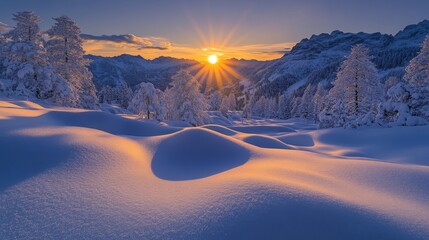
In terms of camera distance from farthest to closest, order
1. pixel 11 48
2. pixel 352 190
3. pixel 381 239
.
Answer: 1. pixel 11 48
2. pixel 352 190
3. pixel 381 239

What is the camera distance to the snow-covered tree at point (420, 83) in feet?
57.9

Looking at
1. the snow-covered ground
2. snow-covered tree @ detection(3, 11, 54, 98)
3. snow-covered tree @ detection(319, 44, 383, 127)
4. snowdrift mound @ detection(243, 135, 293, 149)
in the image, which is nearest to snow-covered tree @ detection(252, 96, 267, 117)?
snow-covered tree @ detection(319, 44, 383, 127)

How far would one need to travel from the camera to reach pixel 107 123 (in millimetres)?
10789

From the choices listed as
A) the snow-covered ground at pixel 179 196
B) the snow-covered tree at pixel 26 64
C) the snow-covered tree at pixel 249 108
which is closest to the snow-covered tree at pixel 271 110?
the snow-covered tree at pixel 249 108

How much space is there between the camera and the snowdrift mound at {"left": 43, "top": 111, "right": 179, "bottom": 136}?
1009 cm

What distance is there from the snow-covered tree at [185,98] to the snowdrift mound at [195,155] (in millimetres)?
21209

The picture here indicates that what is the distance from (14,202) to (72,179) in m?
0.91

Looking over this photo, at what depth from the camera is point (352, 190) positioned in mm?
4523

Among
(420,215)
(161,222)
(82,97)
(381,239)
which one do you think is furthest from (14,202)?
(82,97)

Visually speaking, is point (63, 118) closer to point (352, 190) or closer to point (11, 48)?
point (352, 190)

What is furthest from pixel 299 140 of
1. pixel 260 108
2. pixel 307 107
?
pixel 260 108

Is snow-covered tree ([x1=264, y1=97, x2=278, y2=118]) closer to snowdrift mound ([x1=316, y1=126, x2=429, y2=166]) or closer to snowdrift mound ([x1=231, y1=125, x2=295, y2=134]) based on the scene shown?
snowdrift mound ([x1=231, y1=125, x2=295, y2=134])

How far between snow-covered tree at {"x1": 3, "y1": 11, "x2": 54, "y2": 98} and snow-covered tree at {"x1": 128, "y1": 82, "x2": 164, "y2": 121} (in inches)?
333

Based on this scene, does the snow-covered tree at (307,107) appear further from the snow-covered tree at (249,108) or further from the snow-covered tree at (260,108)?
the snow-covered tree at (260,108)
